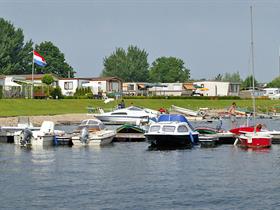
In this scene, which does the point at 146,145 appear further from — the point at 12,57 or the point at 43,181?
the point at 12,57

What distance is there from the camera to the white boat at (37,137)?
201ft

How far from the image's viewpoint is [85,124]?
65625 millimetres

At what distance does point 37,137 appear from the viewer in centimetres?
6153

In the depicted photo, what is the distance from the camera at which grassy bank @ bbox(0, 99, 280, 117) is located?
101431 millimetres

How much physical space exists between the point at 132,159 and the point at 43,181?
12105mm

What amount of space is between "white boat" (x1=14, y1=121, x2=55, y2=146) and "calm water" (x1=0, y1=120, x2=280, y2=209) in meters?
2.00

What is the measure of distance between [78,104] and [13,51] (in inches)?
2888

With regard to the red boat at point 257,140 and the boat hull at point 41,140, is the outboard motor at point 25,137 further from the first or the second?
the red boat at point 257,140

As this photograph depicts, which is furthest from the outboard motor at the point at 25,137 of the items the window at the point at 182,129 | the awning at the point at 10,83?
the awning at the point at 10,83

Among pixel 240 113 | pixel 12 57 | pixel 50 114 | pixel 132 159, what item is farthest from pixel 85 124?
pixel 12 57

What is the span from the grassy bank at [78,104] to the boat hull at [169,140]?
37441mm

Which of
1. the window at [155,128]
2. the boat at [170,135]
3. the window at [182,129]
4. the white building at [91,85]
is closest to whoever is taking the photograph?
the boat at [170,135]

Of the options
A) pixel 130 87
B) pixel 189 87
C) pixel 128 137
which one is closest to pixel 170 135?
pixel 128 137

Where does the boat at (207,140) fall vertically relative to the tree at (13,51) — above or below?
below
